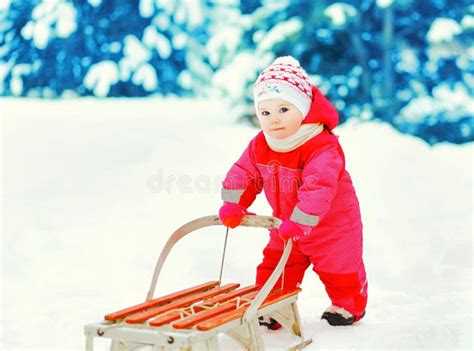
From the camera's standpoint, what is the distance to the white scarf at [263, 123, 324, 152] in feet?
6.60

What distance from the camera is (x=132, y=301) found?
261 cm

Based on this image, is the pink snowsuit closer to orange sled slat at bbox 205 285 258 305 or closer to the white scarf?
the white scarf

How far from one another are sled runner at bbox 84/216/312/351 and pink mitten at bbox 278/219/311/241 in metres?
0.03

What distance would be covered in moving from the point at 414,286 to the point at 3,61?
12.9 feet

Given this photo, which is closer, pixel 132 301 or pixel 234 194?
pixel 234 194

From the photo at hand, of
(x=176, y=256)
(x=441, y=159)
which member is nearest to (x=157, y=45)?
(x=441, y=159)

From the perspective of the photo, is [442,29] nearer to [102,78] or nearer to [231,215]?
[102,78]

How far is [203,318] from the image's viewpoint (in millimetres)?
1630

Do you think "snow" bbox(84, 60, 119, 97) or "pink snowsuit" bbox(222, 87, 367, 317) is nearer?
"pink snowsuit" bbox(222, 87, 367, 317)

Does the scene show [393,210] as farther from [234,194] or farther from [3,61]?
[3,61]

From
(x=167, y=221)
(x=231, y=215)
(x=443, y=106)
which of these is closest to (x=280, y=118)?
(x=231, y=215)

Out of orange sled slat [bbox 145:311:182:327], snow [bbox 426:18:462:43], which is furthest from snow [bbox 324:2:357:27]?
orange sled slat [bbox 145:311:182:327]

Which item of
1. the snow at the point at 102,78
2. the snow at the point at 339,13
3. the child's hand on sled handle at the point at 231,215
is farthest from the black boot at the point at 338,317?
the snow at the point at 102,78

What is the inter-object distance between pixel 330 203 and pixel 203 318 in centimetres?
53
